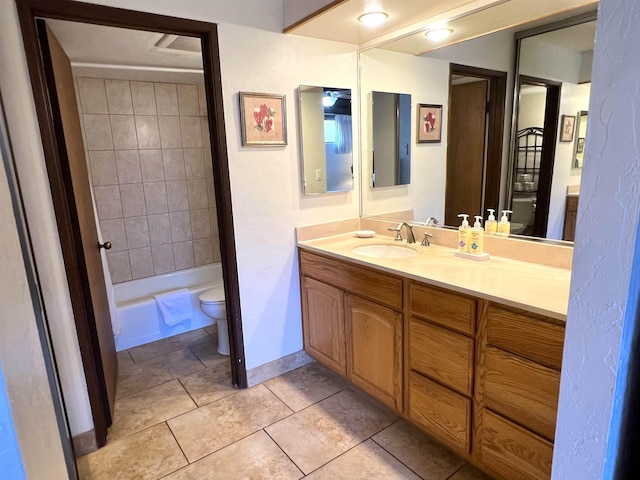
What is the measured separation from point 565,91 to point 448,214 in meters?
0.81

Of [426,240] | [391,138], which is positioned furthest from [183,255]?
[426,240]

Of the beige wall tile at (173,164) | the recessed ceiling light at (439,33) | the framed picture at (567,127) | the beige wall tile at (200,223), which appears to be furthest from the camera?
the beige wall tile at (200,223)

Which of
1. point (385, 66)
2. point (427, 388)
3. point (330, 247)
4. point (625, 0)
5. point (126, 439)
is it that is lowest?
point (126, 439)

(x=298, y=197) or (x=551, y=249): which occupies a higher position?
(x=298, y=197)

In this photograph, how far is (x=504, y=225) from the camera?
1.89 metres

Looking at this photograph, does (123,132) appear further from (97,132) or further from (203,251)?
(203,251)

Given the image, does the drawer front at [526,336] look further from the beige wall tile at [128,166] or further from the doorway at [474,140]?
the beige wall tile at [128,166]

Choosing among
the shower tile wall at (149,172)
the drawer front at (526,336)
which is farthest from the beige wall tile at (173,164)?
the drawer front at (526,336)

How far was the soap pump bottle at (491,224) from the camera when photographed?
6.32 feet

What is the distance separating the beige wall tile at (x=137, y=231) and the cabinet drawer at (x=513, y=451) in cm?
296

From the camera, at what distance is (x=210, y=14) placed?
74.1 inches

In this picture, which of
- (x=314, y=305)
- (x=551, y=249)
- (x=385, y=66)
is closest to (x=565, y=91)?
(x=551, y=249)

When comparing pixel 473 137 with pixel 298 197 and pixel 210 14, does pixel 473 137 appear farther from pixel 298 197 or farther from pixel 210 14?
pixel 210 14

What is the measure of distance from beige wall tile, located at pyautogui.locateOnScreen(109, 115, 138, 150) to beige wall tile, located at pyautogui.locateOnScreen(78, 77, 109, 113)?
0.11 meters
